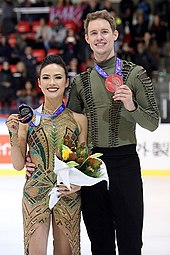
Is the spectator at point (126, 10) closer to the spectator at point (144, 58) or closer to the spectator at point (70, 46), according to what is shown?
the spectator at point (144, 58)

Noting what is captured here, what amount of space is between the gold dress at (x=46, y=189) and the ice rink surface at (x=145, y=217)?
1.59 m

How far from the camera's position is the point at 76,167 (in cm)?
282

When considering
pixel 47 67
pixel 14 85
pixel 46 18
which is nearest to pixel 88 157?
pixel 47 67

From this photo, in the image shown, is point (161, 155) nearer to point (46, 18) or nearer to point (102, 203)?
point (102, 203)

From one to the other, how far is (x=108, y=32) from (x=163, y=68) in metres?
9.84

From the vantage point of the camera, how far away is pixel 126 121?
3.12 metres

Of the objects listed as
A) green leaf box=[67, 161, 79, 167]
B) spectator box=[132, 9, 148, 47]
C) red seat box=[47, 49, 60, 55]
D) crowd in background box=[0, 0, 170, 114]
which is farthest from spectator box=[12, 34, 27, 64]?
green leaf box=[67, 161, 79, 167]

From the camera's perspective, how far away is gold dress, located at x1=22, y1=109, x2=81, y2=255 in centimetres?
303

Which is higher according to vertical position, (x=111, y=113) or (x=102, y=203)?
(x=111, y=113)

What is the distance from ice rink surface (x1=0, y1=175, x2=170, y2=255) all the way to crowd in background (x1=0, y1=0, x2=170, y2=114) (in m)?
4.00

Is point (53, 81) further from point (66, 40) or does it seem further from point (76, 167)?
point (66, 40)

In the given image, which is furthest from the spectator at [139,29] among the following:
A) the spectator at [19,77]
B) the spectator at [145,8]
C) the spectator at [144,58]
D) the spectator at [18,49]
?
the spectator at [19,77]

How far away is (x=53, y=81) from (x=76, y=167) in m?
0.51

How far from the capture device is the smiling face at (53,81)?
3.03m
